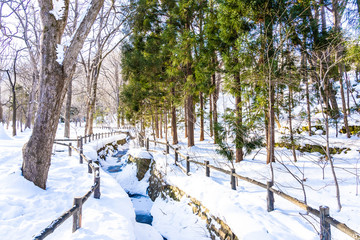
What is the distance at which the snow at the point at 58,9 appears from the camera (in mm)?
4850

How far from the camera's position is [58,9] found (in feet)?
16.2

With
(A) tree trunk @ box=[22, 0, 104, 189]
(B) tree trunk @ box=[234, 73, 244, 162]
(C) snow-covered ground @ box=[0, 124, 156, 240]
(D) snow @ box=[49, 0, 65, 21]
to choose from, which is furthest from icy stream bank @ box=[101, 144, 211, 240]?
(D) snow @ box=[49, 0, 65, 21]

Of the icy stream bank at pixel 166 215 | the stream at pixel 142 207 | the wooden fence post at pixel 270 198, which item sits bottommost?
the stream at pixel 142 207

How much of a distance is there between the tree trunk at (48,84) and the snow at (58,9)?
7 cm

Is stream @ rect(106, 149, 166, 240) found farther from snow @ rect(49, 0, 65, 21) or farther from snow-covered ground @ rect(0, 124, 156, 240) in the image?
snow @ rect(49, 0, 65, 21)

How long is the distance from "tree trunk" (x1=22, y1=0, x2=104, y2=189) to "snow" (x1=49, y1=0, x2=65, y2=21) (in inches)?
2.8

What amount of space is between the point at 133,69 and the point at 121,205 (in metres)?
9.89

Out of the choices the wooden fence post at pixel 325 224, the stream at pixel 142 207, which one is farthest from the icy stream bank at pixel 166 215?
the wooden fence post at pixel 325 224

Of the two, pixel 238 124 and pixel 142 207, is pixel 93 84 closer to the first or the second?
pixel 142 207

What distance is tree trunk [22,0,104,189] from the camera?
483 centimetres

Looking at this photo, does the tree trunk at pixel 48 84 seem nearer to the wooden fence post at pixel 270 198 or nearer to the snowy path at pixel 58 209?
the snowy path at pixel 58 209

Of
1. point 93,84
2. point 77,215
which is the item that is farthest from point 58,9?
point 93,84

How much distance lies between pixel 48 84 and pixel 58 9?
1.98 metres

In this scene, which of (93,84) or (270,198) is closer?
(270,198)
